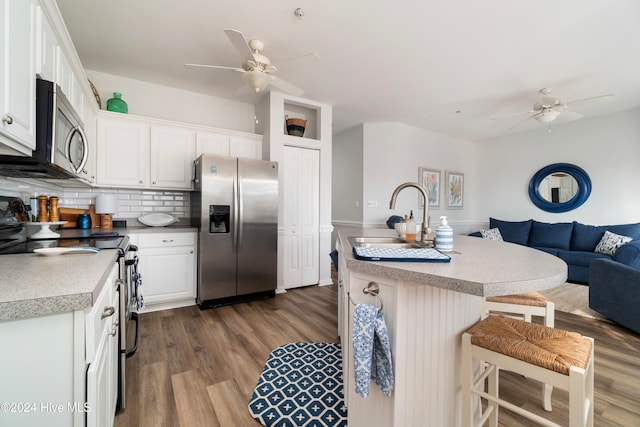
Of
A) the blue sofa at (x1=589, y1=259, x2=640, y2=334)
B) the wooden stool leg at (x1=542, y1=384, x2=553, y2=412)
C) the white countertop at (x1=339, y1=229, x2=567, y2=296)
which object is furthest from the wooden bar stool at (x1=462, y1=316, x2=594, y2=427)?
the blue sofa at (x1=589, y1=259, x2=640, y2=334)

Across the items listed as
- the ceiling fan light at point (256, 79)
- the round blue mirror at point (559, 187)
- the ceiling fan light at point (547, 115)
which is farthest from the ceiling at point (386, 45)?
the round blue mirror at point (559, 187)

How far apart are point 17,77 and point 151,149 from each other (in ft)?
6.98

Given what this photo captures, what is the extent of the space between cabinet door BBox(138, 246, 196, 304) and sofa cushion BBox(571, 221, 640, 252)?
5.73 m

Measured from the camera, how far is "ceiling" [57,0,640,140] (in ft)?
6.82

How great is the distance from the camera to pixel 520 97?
3.69m

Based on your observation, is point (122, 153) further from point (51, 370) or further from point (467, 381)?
point (467, 381)

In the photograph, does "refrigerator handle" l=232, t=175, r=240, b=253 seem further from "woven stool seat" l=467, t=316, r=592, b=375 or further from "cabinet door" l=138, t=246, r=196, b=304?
"woven stool seat" l=467, t=316, r=592, b=375

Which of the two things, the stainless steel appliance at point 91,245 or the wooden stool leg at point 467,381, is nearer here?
the wooden stool leg at point 467,381

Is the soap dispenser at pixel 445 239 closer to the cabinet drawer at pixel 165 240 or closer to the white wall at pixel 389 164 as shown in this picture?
the cabinet drawer at pixel 165 240

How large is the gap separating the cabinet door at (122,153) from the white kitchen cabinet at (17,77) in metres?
1.87

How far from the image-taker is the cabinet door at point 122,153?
288 centimetres

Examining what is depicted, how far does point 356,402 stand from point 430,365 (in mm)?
406

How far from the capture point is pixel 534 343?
3.57 ft

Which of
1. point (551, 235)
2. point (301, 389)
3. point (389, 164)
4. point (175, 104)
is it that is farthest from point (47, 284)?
point (551, 235)
